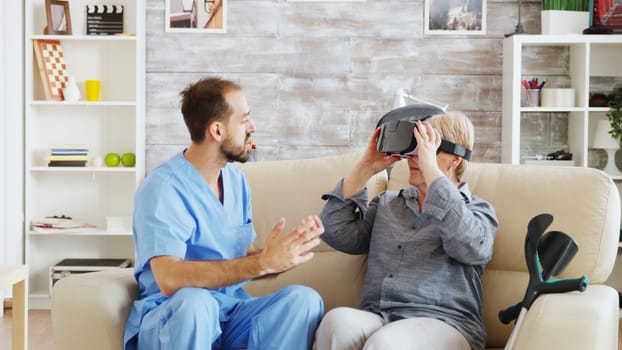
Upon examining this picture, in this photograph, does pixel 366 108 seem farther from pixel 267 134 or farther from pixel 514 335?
pixel 514 335

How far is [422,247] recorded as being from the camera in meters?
2.40

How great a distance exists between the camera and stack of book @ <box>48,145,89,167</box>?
4684 mm

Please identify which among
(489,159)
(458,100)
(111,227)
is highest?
(458,100)

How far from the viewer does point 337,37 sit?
479cm

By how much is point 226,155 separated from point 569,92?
2709 millimetres

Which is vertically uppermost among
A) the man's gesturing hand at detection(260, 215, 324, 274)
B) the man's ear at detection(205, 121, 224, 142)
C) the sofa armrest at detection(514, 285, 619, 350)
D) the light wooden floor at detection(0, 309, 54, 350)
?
the man's ear at detection(205, 121, 224, 142)

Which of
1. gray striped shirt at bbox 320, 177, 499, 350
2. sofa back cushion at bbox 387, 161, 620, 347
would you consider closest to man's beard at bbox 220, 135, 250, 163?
gray striped shirt at bbox 320, 177, 499, 350

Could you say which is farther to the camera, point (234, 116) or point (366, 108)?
point (366, 108)

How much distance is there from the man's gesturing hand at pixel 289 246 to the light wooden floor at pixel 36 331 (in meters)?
2.06

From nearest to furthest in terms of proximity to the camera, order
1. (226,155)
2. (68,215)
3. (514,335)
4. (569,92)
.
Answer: (514,335), (226,155), (569,92), (68,215)

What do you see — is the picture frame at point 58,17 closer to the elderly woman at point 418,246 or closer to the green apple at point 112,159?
the green apple at point 112,159

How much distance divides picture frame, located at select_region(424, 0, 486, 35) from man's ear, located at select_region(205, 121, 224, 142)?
8.55ft

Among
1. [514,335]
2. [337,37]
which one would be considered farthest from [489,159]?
[514,335]

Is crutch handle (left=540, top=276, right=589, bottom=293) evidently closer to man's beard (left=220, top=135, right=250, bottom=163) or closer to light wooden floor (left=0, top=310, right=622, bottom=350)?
man's beard (left=220, top=135, right=250, bottom=163)
